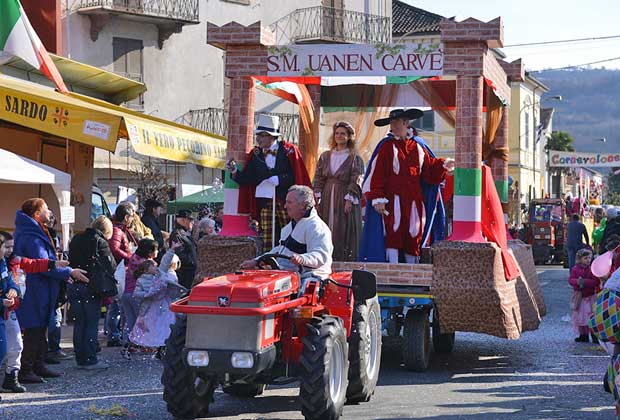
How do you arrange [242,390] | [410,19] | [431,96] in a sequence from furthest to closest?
[410,19], [431,96], [242,390]

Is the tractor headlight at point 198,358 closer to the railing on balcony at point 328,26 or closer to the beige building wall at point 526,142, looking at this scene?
the railing on balcony at point 328,26

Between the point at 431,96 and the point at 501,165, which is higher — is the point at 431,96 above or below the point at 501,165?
above

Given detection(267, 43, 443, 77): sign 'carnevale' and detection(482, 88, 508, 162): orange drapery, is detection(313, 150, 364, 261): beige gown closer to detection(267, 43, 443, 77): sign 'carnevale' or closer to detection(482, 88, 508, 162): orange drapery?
detection(267, 43, 443, 77): sign 'carnevale'

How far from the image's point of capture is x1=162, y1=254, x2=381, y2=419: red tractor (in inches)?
303

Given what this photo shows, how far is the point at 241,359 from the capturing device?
7.65 meters

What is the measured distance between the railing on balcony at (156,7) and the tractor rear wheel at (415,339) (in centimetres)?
2241

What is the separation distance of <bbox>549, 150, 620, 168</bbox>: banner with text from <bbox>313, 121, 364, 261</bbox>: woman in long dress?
48.4m

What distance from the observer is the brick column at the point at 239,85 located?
11.7 m

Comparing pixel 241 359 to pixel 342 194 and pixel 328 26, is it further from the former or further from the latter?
pixel 328 26

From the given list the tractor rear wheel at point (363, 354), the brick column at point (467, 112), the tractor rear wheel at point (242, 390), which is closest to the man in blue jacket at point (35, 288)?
the tractor rear wheel at point (242, 390)

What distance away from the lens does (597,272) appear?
846 centimetres

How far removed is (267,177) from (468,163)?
7.05 ft

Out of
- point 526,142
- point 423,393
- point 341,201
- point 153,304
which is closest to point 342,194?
point 341,201

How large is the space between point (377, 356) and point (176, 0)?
25660mm
